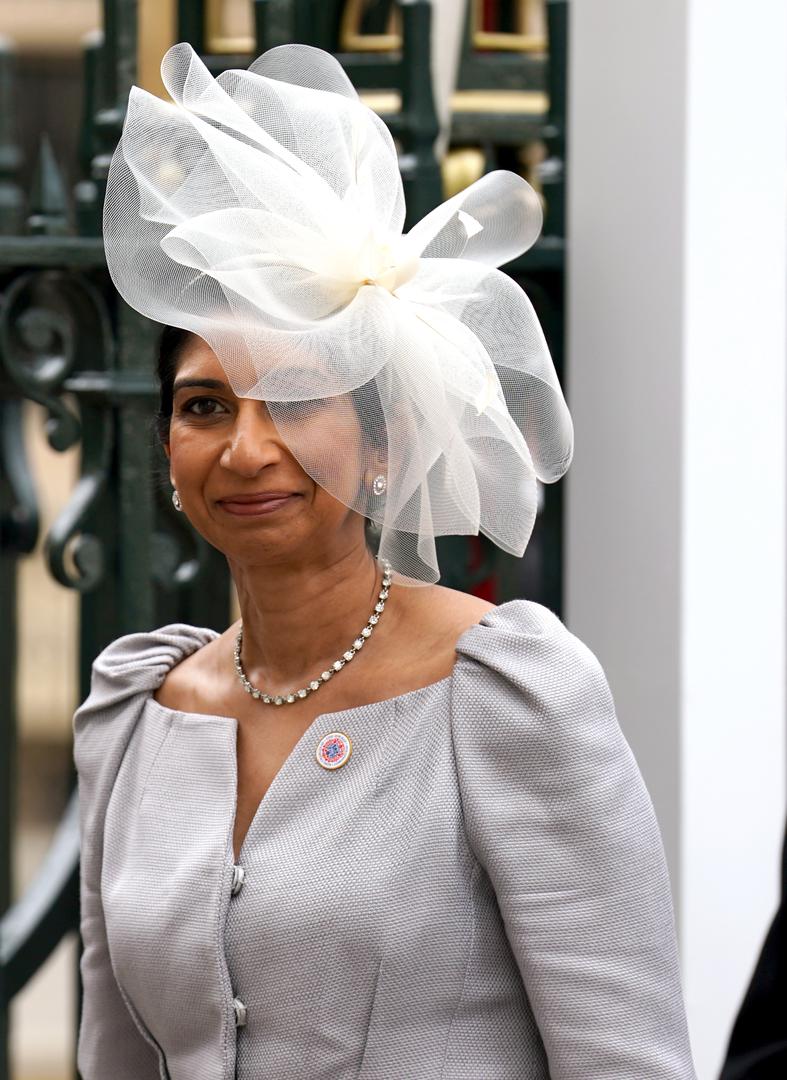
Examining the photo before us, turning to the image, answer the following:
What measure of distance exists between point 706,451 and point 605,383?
0.24m

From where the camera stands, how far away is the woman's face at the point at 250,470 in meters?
1.72

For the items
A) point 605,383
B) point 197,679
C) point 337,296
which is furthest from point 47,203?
point 337,296

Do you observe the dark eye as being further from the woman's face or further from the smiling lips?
the smiling lips

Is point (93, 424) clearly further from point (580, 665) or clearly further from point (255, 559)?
point (580, 665)

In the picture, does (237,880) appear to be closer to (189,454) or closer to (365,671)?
(365,671)

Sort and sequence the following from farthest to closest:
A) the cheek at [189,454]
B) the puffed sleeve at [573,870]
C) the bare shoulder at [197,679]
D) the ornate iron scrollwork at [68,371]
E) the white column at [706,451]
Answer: the ornate iron scrollwork at [68,371] → the white column at [706,451] → the bare shoulder at [197,679] → the cheek at [189,454] → the puffed sleeve at [573,870]

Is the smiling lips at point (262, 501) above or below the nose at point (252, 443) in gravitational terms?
below

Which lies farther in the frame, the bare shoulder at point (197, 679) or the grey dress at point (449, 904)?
the bare shoulder at point (197, 679)

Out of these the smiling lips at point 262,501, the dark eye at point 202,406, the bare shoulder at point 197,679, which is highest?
the dark eye at point 202,406

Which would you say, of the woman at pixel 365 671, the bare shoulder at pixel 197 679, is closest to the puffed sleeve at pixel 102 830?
the bare shoulder at pixel 197 679

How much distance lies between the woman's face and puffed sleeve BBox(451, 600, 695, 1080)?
0.24 metres

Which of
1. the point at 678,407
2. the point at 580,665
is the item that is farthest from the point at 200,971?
the point at 678,407

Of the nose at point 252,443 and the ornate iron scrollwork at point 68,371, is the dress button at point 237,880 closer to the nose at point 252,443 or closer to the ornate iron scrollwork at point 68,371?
the nose at point 252,443

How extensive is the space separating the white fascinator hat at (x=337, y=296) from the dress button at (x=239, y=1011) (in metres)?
0.47
